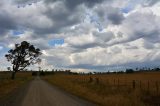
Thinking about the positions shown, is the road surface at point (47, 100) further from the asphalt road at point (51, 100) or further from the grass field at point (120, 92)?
the grass field at point (120, 92)

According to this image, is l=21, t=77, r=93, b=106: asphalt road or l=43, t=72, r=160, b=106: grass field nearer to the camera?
l=21, t=77, r=93, b=106: asphalt road

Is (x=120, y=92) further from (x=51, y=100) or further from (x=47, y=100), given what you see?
(x=47, y=100)

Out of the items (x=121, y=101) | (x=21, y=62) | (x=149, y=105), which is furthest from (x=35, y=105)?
(x=21, y=62)

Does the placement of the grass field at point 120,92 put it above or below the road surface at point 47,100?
above

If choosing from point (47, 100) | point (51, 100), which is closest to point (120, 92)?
point (51, 100)

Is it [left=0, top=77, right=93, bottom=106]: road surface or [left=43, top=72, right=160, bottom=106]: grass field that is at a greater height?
[left=43, top=72, right=160, bottom=106]: grass field

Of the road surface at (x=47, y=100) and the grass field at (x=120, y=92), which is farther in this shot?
the grass field at (x=120, y=92)

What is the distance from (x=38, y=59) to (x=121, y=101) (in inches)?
2500

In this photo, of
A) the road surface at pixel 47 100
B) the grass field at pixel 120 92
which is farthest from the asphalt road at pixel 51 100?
the grass field at pixel 120 92

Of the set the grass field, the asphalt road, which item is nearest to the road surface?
the asphalt road

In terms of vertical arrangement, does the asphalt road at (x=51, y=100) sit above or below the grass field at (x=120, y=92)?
below

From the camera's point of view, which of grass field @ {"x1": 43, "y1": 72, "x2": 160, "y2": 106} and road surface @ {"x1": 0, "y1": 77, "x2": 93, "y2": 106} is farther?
grass field @ {"x1": 43, "y1": 72, "x2": 160, "y2": 106}

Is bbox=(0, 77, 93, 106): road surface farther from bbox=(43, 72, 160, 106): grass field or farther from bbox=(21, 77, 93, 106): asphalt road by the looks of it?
bbox=(43, 72, 160, 106): grass field

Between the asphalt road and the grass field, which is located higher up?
the grass field
